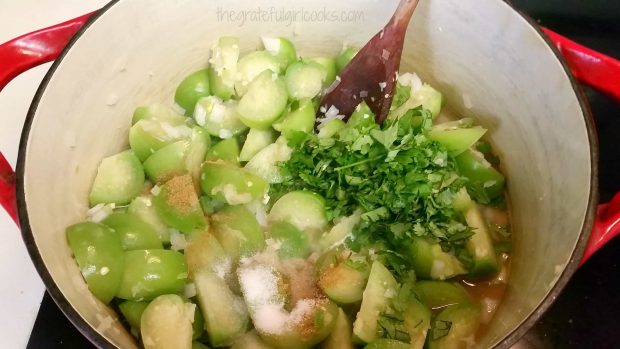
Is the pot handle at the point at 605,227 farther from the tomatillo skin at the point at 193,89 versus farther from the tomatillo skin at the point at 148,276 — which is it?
the tomatillo skin at the point at 193,89

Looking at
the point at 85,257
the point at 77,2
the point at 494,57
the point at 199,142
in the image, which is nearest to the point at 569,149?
the point at 494,57

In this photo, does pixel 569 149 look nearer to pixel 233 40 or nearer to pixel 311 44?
pixel 311 44

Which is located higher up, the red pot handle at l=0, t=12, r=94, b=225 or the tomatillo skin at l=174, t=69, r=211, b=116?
the red pot handle at l=0, t=12, r=94, b=225

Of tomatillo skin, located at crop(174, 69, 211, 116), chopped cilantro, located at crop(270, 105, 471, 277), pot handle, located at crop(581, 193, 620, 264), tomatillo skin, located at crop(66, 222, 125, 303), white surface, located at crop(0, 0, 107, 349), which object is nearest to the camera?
pot handle, located at crop(581, 193, 620, 264)

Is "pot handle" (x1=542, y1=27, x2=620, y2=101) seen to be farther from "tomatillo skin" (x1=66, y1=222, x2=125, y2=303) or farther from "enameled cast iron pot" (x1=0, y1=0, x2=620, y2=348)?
"tomatillo skin" (x1=66, y1=222, x2=125, y2=303)

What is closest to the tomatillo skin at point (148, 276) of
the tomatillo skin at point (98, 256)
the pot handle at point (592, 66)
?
the tomatillo skin at point (98, 256)

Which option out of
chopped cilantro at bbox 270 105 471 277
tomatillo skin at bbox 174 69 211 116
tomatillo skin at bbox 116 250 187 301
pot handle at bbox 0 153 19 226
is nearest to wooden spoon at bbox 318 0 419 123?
chopped cilantro at bbox 270 105 471 277

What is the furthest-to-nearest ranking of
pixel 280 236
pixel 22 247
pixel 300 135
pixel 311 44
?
pixel 311 44, pixel 22 247, pixel 300 135, pixel 280 236
